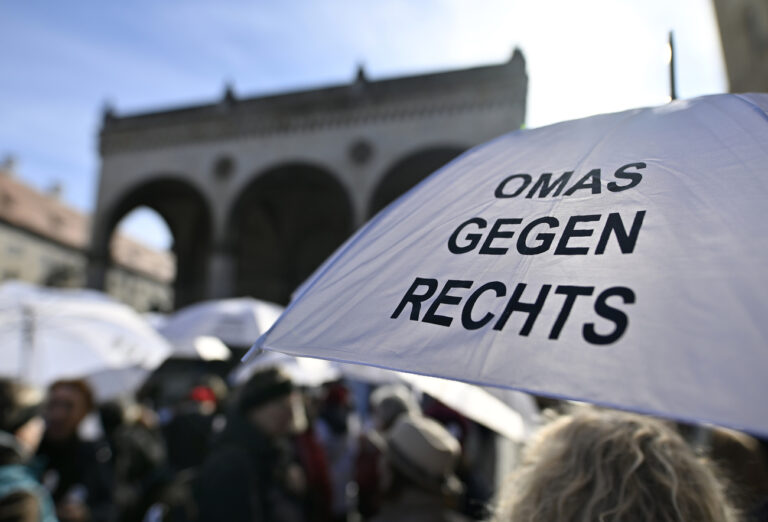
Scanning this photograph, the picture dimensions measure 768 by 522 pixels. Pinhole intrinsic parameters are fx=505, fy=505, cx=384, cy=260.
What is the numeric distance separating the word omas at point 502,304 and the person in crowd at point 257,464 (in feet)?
5.99

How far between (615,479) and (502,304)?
0.42 metres

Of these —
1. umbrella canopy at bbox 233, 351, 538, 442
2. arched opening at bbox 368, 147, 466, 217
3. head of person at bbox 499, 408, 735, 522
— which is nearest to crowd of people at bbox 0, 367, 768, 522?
head of person at bbox 499, 408, 735, 522

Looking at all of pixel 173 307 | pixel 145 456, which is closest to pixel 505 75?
pixel 145 456

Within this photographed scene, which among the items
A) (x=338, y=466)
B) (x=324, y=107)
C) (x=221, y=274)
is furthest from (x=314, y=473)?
(x=324, y=107)

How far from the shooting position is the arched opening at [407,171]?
1622 centimetres

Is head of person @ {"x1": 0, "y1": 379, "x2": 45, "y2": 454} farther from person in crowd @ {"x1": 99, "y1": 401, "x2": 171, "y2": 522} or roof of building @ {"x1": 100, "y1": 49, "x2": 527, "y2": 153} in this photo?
roof of building @ {"x1": 100, "y1": 49, "x2": 527, "y2": 153}

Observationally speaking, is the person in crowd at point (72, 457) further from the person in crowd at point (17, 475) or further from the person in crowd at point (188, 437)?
the person in crowd at point (188, 437)

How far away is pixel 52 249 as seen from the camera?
3216cm

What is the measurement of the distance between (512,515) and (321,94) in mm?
17930

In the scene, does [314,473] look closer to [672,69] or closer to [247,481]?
[247,481]

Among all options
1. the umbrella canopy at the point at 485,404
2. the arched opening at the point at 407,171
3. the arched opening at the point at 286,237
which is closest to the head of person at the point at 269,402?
the umbrella canopy at the point at 485,404

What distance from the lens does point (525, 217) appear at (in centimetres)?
118

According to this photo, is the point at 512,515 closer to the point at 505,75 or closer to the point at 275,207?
the point at 505,75

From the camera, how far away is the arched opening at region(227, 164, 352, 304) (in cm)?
2208
